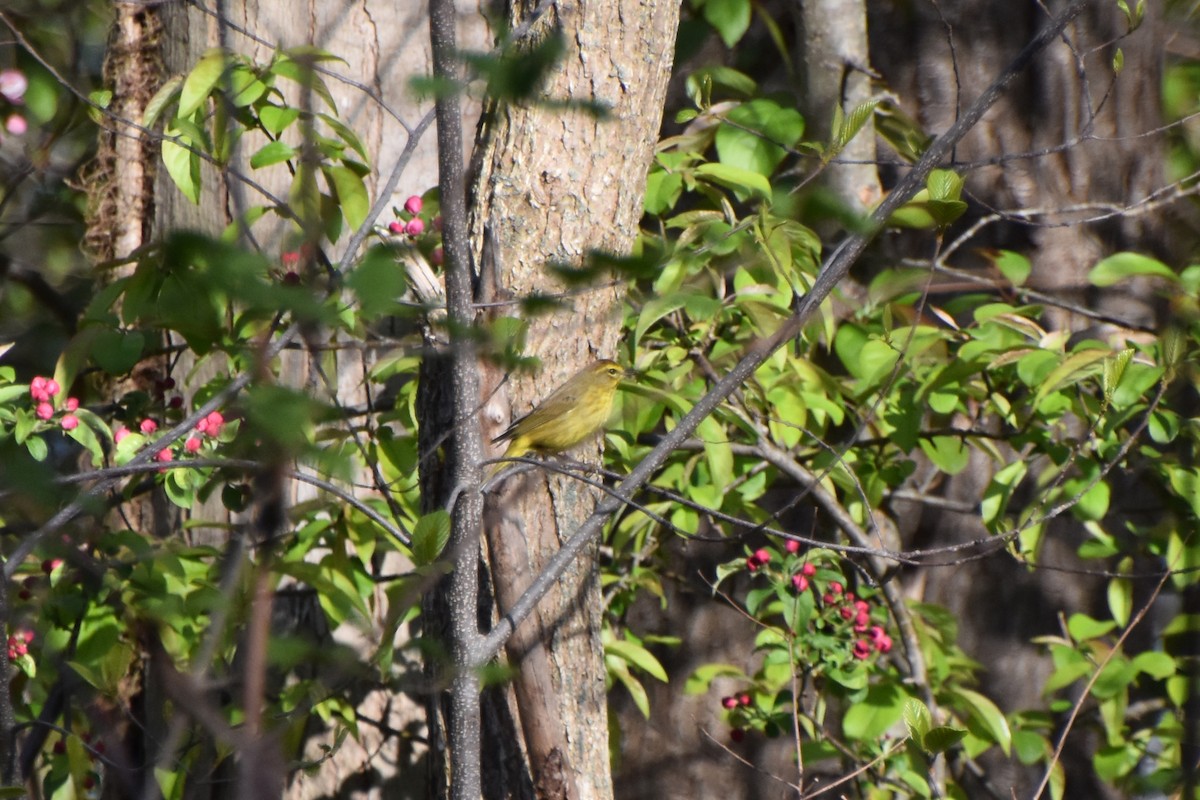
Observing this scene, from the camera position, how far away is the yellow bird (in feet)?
8.64

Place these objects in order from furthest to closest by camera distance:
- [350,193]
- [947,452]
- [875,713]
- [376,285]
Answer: [947,452], [875,713], [350,193], [376,285]

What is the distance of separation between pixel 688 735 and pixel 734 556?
740 millimetres

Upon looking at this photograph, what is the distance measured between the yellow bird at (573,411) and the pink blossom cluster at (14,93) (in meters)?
2.17

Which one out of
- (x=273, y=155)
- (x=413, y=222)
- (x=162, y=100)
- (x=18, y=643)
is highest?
(x=162, y=100)

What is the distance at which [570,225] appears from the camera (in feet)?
8.27

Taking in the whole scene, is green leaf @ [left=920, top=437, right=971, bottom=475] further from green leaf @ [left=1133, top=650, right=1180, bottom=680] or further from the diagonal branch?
the diagonal branch

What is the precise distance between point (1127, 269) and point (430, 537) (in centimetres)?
224

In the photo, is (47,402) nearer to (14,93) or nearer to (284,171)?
(284,171)

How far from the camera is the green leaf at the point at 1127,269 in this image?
298 centimetres

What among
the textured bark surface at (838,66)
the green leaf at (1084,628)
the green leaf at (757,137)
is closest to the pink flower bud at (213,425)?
the green leaf at (757,137)

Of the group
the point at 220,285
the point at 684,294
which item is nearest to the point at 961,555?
the point at 684,294

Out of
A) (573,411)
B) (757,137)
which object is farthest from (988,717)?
(757,137)

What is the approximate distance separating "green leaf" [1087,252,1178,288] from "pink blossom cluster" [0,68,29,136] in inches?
138

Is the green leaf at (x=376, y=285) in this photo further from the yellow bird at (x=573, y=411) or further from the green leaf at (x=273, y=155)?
the green leaf at (x=273, y=155)
